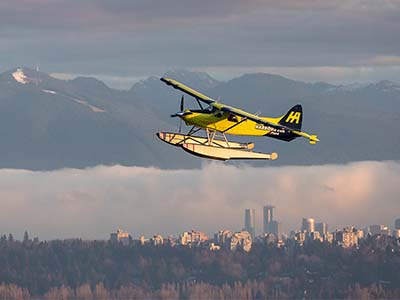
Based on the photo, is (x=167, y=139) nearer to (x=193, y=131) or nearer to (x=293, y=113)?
(x=193, y=131)

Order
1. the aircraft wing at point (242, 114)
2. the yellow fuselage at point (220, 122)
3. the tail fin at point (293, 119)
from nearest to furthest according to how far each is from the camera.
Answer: the aircraft wing at point (242, 114) → the yellow fuselage at point (220, 122) → the tail fin at point (293, 119)

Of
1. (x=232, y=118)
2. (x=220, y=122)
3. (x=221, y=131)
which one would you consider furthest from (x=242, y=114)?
(x=221, y=131)

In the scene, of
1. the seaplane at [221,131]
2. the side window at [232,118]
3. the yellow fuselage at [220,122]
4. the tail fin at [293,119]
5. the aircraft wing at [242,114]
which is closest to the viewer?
the aircraft wing at [242,114]

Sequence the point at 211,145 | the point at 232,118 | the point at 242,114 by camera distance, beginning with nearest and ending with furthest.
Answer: the point at 242,114
the point at 232,118
the point at 211,145

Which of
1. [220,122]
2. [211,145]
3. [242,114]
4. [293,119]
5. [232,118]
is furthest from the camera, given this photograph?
[293,119]

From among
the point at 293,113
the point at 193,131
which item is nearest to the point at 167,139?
the point at 193,131

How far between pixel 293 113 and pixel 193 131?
9967mm

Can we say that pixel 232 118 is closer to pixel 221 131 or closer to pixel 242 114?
pixel 221 131

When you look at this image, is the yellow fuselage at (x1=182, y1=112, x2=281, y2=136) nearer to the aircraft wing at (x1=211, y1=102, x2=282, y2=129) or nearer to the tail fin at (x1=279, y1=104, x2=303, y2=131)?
the aircraft wing at (x1=211, y1=102, x2=282, y2=129)

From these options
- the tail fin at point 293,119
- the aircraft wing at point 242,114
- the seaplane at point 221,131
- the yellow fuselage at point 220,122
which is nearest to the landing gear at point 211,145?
the seaplane at point 221,131

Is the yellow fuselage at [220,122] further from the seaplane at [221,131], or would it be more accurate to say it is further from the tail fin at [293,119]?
the tail fin at [293,119]

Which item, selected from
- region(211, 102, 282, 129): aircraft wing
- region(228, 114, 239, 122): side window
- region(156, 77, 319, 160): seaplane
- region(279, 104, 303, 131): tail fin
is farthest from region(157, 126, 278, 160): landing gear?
region(279, 104, 303, 131): tail fin

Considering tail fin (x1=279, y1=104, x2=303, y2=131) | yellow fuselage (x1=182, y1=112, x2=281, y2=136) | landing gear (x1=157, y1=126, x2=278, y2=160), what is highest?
tail fin (x1=279, y1=104, x2=303, y2=131)

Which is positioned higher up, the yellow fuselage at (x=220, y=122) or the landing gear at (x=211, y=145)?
the yellow fuselage at (x=220, y=122)
